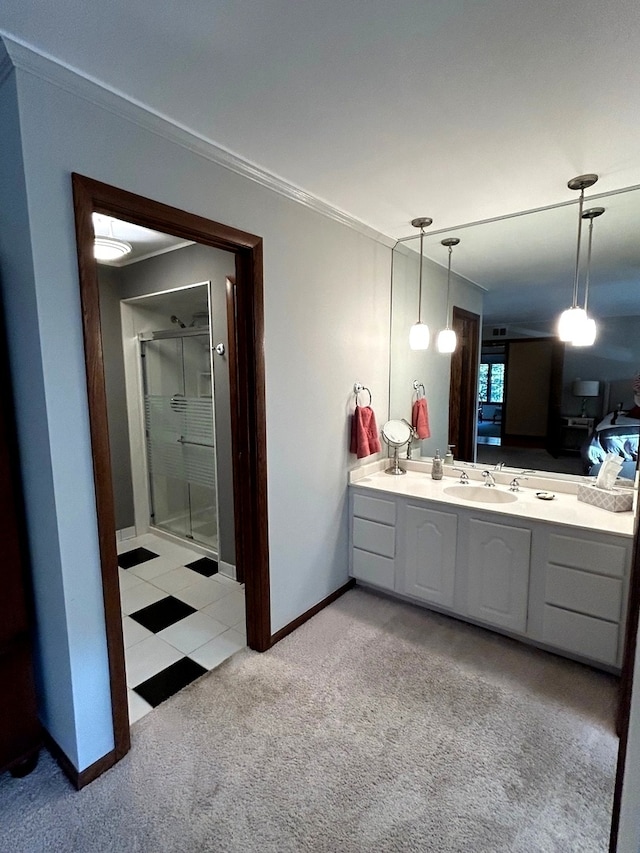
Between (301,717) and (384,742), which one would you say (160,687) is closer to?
(301,717)

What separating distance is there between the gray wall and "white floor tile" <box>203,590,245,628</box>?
0.33 metres

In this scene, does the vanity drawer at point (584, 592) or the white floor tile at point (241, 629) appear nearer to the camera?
the vanity drawer at point (584, 592)

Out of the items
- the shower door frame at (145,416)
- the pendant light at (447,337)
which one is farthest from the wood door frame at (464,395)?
the shower door frame at (145,416)

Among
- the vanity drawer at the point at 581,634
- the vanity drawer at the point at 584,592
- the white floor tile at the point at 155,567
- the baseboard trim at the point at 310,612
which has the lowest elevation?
the white floor tile at the point at 155,567

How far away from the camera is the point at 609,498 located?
2.20 metres

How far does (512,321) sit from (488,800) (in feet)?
8.06

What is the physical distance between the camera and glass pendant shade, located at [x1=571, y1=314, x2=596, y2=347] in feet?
7.27

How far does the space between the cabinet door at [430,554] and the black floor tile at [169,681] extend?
4.25 feet

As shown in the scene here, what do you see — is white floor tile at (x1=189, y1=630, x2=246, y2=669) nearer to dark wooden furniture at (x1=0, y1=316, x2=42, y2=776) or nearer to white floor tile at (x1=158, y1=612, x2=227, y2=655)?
white floor tile at (x1=158, y1=612, x2=227, y2=655)

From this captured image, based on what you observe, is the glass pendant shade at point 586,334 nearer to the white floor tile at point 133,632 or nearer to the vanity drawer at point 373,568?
the vanity drawer at point 373,568

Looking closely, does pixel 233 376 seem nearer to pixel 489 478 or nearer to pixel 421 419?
pixel 421 419

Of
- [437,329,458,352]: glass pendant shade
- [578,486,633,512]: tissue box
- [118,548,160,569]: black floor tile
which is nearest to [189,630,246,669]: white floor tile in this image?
[118,548,160,569]: black floor tile

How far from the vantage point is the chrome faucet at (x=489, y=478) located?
2.70 meters

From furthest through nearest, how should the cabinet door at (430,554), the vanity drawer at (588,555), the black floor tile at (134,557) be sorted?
the black floor tile at (134,557), the cabinet door at (430,554), the vanity drawer at (588,555)
